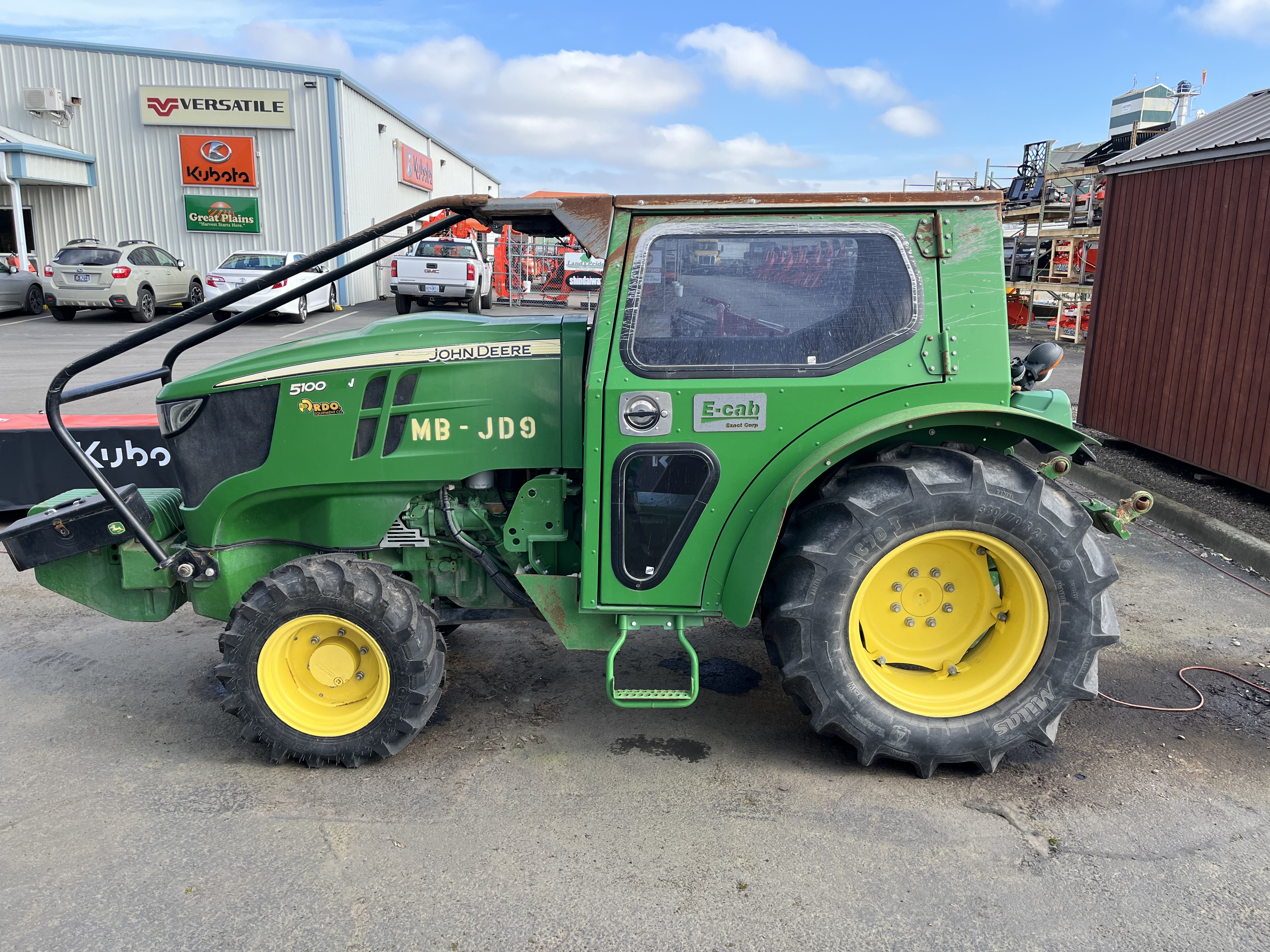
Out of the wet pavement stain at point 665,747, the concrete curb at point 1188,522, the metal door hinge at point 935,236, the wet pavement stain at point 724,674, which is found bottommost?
the wet pavement stain at point 665,747

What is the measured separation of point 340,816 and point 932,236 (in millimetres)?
2823

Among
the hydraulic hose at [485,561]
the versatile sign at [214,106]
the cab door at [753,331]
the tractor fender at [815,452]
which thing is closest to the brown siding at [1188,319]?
the tractor fender at [815,452]

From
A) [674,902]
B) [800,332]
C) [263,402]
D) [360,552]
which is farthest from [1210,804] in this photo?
[263,402]

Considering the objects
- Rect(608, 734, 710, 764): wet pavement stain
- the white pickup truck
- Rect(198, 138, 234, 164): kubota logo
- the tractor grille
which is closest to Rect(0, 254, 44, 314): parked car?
Rect(198, 138, 234, 164): kubota logo

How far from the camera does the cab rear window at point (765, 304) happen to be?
323cm

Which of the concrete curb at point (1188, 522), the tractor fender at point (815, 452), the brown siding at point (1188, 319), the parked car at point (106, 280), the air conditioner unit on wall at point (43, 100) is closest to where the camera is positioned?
the tractor fender at point (815, 452)

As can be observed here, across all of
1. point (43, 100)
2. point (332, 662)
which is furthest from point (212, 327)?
point (43, 100)

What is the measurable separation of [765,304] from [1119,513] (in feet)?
5.37

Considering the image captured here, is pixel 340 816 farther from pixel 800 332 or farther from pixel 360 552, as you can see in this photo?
pixel 800 332

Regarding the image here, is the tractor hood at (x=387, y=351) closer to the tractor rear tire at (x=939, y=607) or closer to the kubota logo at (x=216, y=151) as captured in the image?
the tractor rear tire at (x=939, y=607)

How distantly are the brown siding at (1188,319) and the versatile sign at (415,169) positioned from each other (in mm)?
26350

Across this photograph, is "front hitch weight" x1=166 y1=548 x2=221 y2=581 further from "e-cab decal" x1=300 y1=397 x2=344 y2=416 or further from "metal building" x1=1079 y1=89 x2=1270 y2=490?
"metal building" x1=1079 y1=89 x2=1270 y2=490

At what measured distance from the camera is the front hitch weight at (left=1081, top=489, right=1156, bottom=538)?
346 centimetres

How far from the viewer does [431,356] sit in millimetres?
3469
